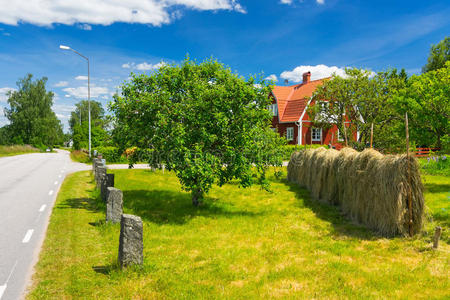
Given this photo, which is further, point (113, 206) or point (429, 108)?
point (429, 108)

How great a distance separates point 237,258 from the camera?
21.7ft

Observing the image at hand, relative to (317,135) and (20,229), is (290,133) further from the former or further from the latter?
(20,229)

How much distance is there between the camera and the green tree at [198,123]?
959 cm

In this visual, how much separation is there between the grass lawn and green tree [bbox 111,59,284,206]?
1.69 m

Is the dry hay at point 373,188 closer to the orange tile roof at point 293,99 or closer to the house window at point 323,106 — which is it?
the house window at point 323,106

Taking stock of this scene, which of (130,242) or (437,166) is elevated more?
(437,166)

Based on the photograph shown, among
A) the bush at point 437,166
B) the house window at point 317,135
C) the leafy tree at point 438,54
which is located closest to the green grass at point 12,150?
the house window at point 317,135

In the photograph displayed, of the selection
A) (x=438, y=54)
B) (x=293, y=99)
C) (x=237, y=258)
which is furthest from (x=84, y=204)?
(x=438, y=54)

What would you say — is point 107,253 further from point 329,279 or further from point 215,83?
point 215,83

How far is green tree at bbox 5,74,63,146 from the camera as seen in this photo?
67562mm

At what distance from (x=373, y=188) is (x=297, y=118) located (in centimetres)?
2741

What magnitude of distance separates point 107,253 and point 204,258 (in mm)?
2198

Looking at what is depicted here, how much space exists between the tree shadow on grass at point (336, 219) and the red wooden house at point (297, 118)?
2155 cm

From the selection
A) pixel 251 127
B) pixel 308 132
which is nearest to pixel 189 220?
pixel 251 127
